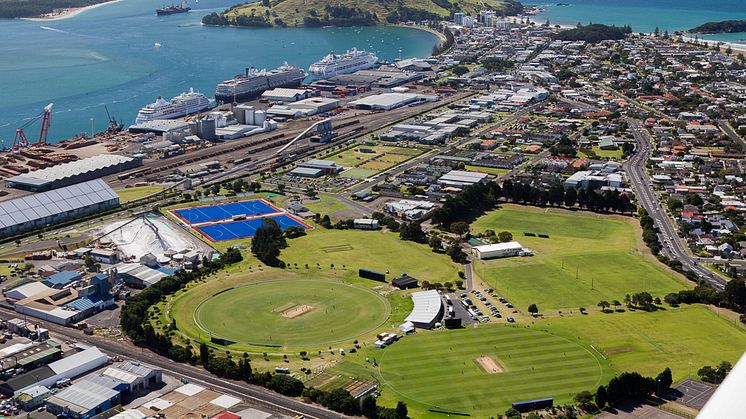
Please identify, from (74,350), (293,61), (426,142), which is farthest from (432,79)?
(74,350)

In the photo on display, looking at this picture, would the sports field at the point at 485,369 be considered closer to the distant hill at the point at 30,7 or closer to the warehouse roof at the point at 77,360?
the warehouse roof at the point at 77,360

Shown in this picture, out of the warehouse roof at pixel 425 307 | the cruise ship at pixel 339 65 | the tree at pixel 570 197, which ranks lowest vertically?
the warehouse roof at pixel 425 307

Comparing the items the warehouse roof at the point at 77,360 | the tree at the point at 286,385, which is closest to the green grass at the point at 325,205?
the warehouse roof at the point at 77,360

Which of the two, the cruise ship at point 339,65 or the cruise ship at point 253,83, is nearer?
the cruise ship at point 253,83

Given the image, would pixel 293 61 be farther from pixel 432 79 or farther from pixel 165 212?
pixel 165 212

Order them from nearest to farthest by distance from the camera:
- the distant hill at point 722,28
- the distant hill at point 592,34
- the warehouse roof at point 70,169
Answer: the warehouse roof at point 70,169 → the distant hill at point 592,34 → the distant hill at point 722,28

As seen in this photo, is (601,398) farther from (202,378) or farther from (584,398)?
(202,378)
